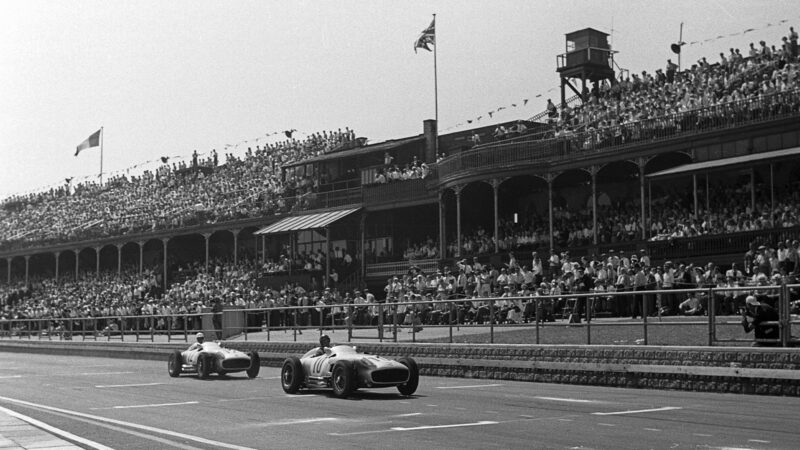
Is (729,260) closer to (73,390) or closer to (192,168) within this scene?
(73,390)

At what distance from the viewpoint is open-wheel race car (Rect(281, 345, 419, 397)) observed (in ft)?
58.9

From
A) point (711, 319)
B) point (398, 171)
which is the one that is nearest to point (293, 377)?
point (711, 319)

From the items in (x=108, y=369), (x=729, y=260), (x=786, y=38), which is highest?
(x=786, y=38)

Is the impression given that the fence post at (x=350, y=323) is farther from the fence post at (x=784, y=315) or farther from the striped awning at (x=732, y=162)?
the fence post at (x=784, y=315)

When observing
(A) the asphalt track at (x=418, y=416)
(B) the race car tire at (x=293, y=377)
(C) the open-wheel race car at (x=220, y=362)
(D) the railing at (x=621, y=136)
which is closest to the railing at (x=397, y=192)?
(D) the railing at (x=621, y=136)

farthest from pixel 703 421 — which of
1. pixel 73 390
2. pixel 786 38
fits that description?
pixel 786 38

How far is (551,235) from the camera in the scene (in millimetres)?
37969

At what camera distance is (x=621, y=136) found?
3653 centimetres

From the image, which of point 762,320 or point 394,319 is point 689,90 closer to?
point 394,319

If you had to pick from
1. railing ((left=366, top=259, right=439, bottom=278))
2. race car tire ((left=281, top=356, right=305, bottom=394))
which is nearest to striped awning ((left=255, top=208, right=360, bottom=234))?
railing ((left=366, top=259, right=439, bottom=278))

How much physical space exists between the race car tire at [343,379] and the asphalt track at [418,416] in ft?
0.84

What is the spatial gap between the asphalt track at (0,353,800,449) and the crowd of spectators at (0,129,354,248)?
117 feet

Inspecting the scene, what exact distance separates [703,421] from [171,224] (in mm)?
52228

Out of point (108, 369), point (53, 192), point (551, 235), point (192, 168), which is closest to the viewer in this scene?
point (108, 369)
